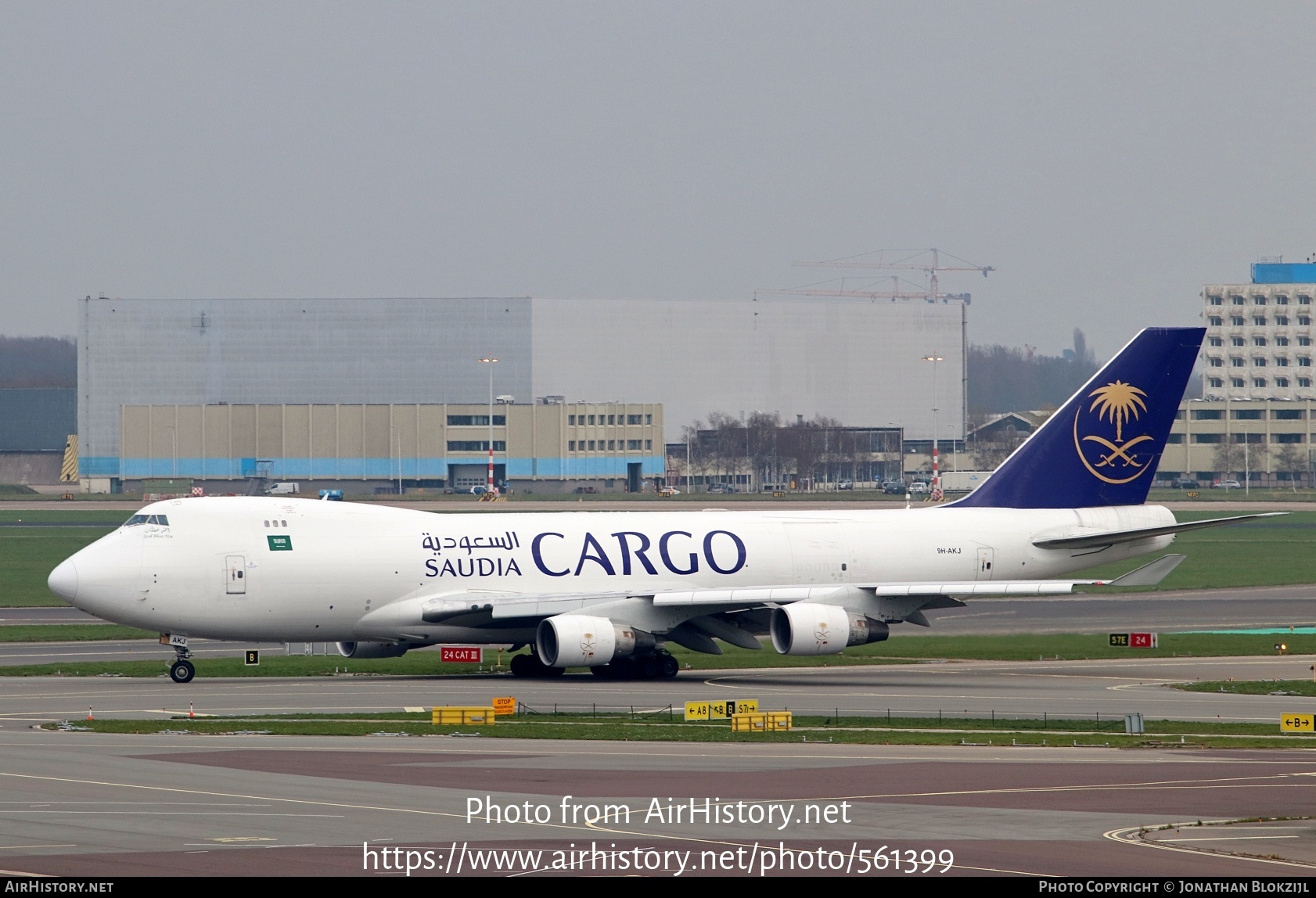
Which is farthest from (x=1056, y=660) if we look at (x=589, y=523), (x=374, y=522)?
(x=374, y=522)

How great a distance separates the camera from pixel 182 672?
4712 centimetres

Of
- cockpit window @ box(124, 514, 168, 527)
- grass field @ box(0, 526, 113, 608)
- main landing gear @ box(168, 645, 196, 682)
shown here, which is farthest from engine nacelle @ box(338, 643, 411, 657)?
grass field @ box(0, 526, 113, 608)

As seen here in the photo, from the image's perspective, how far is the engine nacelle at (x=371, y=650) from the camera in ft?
162

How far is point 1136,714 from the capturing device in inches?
1396

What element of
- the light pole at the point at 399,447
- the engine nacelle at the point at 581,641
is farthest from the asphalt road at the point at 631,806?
the light pole at the point at 399,447

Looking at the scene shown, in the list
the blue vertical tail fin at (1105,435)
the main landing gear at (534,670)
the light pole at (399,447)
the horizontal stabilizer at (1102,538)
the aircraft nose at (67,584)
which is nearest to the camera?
the aircraft nose at (67,584)

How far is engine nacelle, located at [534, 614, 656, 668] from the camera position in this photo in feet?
150

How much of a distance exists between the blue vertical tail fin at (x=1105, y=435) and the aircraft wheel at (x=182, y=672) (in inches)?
955

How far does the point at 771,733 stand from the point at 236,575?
18.0 m

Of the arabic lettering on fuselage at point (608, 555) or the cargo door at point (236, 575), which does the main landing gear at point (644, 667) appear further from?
the cargo door at point (236, 575)

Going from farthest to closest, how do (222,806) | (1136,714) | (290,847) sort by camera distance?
(1136,714) < (222,806) < (290,847)

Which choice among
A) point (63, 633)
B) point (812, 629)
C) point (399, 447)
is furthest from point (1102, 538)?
point (399, 447)

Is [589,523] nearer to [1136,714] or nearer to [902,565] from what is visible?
[902,565]

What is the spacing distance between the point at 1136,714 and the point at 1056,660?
18502 millimetres
